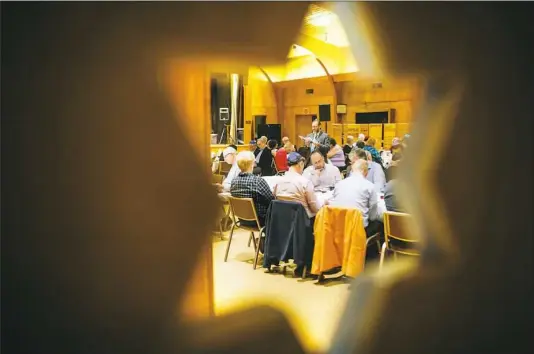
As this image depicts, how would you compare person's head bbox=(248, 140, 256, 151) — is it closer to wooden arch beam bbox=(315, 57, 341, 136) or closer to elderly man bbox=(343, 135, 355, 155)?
wooden arch beam bbox=(315, 57, 341, 136)

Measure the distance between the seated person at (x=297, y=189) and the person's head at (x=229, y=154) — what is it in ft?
2.24

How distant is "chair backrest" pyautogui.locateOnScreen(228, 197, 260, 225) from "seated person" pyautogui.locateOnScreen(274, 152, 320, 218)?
0.24m

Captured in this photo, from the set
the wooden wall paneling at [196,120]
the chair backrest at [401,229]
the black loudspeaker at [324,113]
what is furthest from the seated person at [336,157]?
the wooden wall paneling at [196,120]

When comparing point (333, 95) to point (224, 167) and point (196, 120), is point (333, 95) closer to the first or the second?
point (224, 167)

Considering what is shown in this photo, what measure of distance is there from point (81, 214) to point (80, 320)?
0.45m

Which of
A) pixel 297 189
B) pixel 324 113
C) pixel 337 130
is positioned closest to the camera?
pixel 297 189

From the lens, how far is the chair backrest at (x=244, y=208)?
3473 mm

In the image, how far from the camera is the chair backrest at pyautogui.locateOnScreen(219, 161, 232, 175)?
432cm

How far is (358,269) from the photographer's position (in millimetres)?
3010

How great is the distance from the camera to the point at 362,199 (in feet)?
10.4

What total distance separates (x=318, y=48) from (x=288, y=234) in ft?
4.42

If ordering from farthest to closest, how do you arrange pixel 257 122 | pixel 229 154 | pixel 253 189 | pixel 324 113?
pixel 324 113 < pixel 257 122 < pixel 229 154 < pixel 253 189

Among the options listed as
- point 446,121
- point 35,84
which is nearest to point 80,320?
point 35,84

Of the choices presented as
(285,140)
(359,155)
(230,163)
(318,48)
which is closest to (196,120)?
(318,48)
